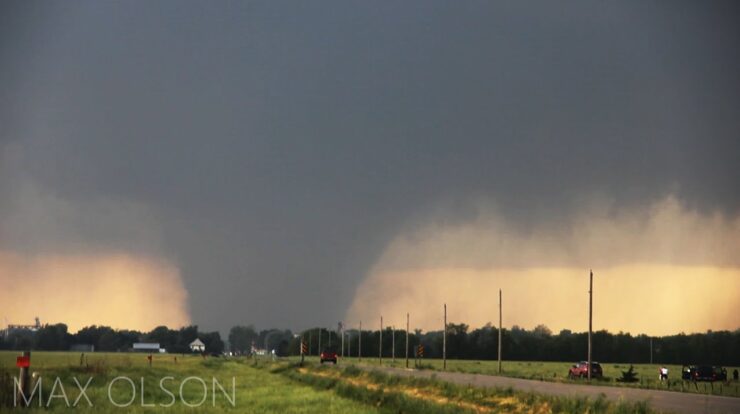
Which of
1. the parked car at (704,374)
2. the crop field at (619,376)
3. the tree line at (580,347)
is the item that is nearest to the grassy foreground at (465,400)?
the crop field at (619,376)

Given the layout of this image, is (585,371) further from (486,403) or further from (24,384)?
(24,384)

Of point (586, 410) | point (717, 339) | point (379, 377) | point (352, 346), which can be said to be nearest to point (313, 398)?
point (586, 410)

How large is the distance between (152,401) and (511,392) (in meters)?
13.7

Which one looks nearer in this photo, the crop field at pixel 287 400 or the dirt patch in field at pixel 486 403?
the crop field at pixel 287 400

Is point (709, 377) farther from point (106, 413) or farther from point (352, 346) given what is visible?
point (352, 346)

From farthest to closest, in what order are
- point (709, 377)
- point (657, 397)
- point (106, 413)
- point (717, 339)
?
point (717, 339) < point (709, 377) < point (657, 397) < point (106, 413)

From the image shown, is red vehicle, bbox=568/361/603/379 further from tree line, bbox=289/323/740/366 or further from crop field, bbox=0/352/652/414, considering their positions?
tree line, bbox=289/323/740/366

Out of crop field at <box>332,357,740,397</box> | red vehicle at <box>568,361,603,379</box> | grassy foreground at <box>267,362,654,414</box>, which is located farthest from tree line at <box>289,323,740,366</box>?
grassy foreground at <box>267,362,654,414</box>

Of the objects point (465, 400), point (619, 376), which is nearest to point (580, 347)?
point (619, 376)

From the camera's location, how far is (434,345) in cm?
19838

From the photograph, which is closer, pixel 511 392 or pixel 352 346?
pixel 511 392

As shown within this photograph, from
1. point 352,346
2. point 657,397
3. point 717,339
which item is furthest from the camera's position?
point 352,346

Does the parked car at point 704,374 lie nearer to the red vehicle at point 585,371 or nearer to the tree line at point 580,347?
the red vehicle at point 585,371

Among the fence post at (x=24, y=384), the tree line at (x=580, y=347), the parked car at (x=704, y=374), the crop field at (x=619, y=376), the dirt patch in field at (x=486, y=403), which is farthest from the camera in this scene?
the tree line at (x=580, y=347)
